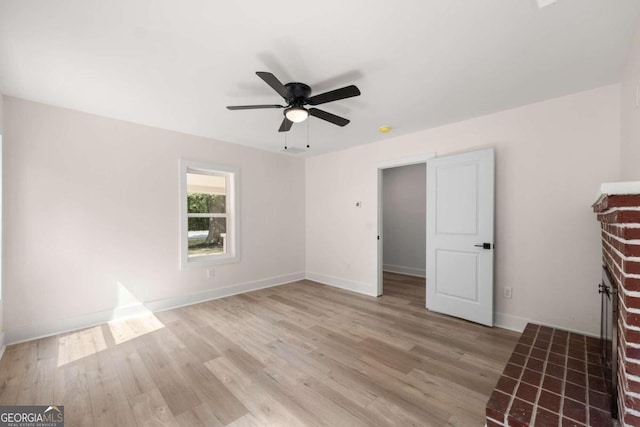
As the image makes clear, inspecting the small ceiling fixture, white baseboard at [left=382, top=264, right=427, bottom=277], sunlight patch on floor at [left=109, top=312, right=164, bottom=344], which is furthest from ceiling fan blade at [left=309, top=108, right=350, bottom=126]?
white baseboard at [left=382, top=264, right=427, bottom=277]

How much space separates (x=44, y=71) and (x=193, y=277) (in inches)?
112

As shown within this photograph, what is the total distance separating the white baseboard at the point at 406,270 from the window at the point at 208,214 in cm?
356

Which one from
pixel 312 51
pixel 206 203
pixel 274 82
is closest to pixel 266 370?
pixel 274 82

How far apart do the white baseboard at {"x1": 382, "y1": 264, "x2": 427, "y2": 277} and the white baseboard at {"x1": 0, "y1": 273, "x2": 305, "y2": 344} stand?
3.05 m

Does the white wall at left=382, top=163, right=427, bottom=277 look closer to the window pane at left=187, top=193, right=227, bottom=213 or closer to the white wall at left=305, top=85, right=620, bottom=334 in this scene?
the white wall at left=305, top=85, right=620, bottom=334

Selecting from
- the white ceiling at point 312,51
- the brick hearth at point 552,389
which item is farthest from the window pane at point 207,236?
the brick hearth at point 552,389

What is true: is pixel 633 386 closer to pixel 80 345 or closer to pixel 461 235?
pixel 461 235

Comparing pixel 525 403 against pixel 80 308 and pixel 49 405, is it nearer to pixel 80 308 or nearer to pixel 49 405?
pixel 49 405

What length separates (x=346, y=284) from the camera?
4.73m

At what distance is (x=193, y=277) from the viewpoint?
3.97 metres

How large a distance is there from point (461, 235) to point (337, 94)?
238cm

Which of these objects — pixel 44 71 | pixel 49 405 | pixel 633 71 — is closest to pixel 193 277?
pixel 49 405

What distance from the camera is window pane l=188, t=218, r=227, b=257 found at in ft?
13.4

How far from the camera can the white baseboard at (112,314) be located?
107 inches
